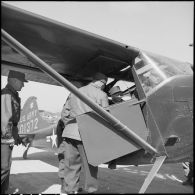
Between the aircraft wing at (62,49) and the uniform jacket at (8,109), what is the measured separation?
2.51 ft

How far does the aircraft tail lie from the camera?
40.9 feet

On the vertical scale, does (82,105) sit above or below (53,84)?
below

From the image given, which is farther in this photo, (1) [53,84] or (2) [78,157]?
(1) [53,84]

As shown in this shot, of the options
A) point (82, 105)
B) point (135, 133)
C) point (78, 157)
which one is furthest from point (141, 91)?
point (78, 157)

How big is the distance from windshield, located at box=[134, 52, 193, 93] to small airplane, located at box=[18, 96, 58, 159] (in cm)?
716

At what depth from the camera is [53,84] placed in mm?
→ 5789

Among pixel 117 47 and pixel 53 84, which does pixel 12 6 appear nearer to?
pixel 117 47

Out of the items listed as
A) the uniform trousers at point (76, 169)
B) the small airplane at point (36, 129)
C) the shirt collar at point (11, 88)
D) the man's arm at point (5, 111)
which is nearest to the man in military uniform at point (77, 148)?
the uniform trousers at point (76, 169)

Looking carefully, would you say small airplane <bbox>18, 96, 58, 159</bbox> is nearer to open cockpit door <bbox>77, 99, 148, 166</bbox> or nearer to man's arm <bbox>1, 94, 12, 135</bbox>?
open cockpit door <bbox>77, 99, 148, 166</bbox>

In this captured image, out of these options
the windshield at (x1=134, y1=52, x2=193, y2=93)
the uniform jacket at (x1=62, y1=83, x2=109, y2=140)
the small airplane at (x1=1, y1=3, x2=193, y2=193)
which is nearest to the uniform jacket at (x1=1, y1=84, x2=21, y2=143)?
the small airplane at (x1=1, y1=3, x2=193, y2=193)

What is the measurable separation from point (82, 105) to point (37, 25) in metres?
1.37

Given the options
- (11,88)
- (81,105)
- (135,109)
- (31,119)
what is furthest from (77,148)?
(31,119)

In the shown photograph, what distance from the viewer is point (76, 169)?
12.6 feet

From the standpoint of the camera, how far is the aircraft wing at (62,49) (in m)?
3.09
